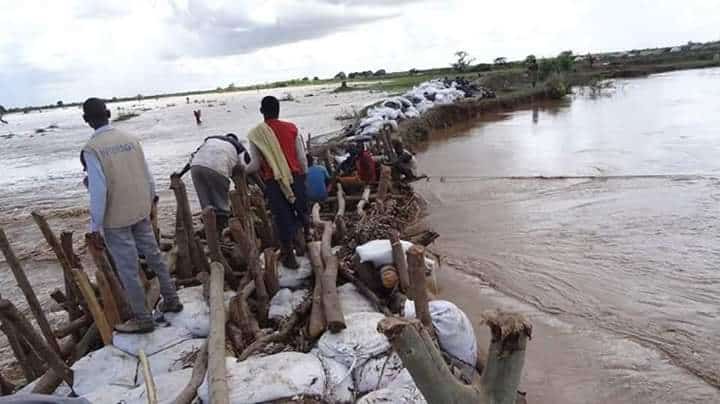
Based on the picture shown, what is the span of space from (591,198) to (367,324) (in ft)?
21.2

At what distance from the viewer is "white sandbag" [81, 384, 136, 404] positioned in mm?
3005

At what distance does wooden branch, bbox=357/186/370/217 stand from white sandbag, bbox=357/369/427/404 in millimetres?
3872

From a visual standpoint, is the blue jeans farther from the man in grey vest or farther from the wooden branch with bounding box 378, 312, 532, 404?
the wooden branch with bounding box 378, 312, 532, 404

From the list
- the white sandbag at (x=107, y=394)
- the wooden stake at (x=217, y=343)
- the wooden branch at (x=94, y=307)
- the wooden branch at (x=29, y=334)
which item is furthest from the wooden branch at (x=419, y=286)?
the wooden branch at (x=29, y=334)

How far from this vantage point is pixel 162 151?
870 inches

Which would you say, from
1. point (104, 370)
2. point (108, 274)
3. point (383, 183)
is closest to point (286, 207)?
point (108, 274)

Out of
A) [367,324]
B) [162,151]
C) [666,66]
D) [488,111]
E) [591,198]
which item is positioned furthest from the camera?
[666,66]

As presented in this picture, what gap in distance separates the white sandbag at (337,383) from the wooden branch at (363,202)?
3690mm

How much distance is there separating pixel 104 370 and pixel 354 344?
1.76 m

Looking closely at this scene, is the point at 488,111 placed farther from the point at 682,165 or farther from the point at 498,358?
the point at 498,358

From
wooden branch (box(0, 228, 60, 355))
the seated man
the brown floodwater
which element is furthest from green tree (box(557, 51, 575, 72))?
wooden branch (box(0, 228, 60, 355))

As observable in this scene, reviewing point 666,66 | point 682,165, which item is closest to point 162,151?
point 682,165

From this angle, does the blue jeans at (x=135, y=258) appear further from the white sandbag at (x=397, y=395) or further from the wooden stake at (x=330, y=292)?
the white sandbag at (x=397, y=395)

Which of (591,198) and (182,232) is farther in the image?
(591,198)
